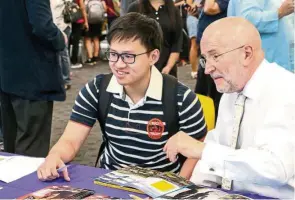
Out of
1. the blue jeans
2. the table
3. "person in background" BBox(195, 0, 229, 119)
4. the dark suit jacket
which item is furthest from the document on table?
the blue jeans

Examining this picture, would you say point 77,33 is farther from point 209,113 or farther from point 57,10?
point 209,113

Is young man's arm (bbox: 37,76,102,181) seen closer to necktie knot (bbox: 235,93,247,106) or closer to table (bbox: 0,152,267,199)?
table (bbox: 0,152,267,199)

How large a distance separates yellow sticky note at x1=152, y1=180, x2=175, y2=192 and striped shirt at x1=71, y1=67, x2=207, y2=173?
0.44m

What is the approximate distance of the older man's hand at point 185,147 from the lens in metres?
1.55

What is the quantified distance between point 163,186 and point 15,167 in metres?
0.58

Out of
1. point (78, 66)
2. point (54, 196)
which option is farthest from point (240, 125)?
point (78, 66)

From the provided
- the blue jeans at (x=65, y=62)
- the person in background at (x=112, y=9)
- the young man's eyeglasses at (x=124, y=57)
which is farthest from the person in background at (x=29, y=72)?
the person in background at (x=112, y=9)

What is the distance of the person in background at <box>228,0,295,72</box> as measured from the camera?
9.04 ft

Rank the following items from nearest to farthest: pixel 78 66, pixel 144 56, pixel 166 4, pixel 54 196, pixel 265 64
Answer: pixel 54 196 → pixel 265 64 → pixel 144 56 → pixel 166 4 → pixel 78 66

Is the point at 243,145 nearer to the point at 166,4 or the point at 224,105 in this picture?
the point at 224,105

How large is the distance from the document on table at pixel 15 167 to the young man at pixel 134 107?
0.10 meters

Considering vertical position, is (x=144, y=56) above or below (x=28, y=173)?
above

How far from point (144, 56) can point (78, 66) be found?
578 cm

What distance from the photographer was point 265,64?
163 centimetres
